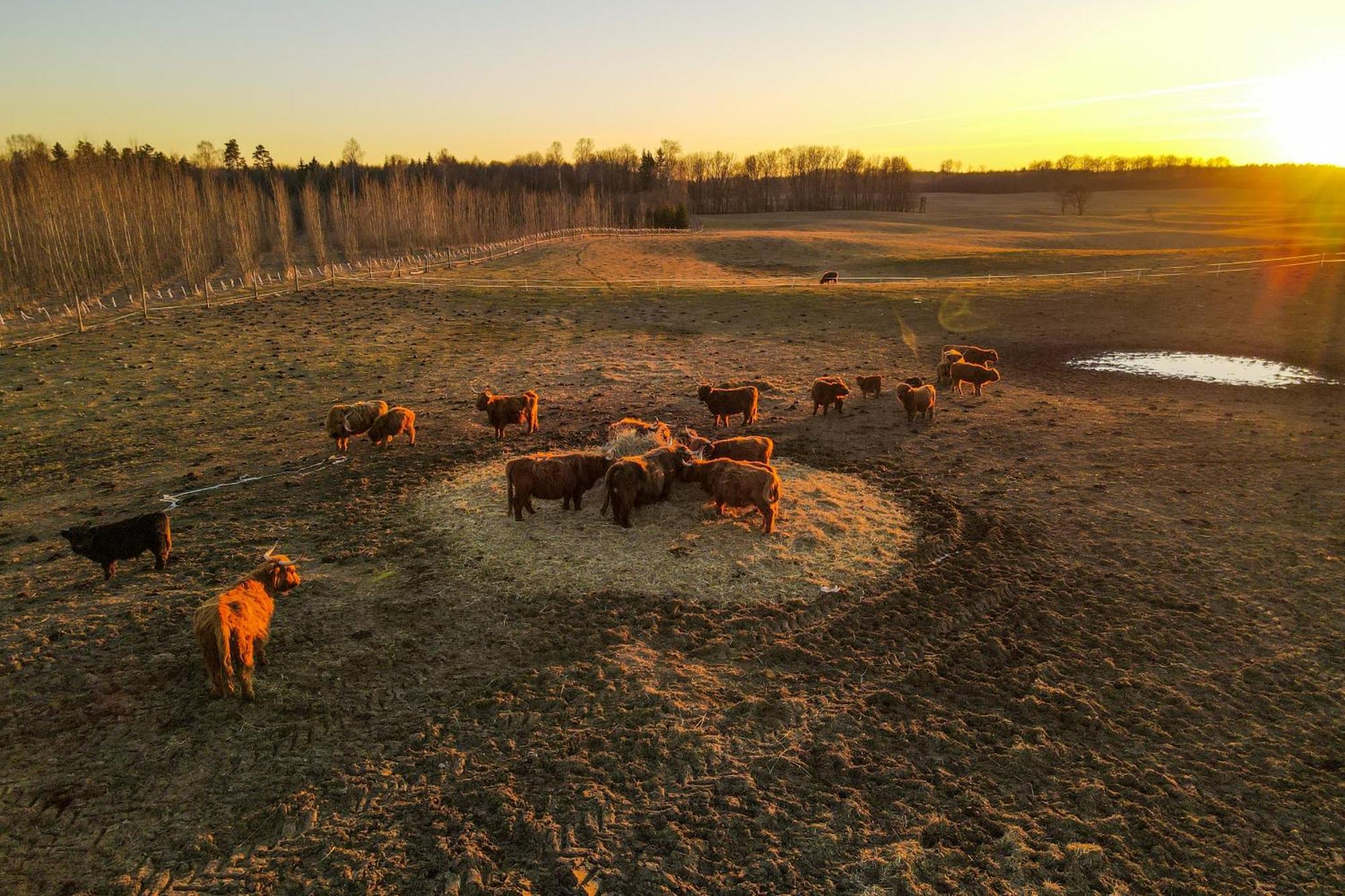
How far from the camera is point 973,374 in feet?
70.4

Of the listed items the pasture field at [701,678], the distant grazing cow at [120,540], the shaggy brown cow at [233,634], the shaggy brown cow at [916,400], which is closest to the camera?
the pasture field at [701,678]

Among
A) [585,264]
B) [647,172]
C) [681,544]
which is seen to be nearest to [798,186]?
[647,172]

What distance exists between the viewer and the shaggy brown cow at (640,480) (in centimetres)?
1217

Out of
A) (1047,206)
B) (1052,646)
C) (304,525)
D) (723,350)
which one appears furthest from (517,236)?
(1047,206)

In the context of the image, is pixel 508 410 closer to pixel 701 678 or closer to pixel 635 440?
pixel 635 440

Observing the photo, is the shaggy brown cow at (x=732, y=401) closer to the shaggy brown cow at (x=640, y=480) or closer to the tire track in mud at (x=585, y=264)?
the shaggy brown cow at (x=640, y=480)

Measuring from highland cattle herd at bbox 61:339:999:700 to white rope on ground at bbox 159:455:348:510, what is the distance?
745 mm

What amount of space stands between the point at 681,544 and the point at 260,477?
9.77 meters

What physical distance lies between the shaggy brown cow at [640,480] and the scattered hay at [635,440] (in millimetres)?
575

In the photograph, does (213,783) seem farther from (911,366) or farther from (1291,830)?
(911,366)

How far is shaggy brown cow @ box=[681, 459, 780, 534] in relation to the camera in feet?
38.8

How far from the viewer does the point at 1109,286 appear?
39.3 metres

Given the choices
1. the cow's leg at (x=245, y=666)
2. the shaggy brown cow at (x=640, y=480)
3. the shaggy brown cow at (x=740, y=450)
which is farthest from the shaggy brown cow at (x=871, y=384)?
the cow's leg at (x=245, y=666)

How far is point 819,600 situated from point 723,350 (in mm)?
18944
